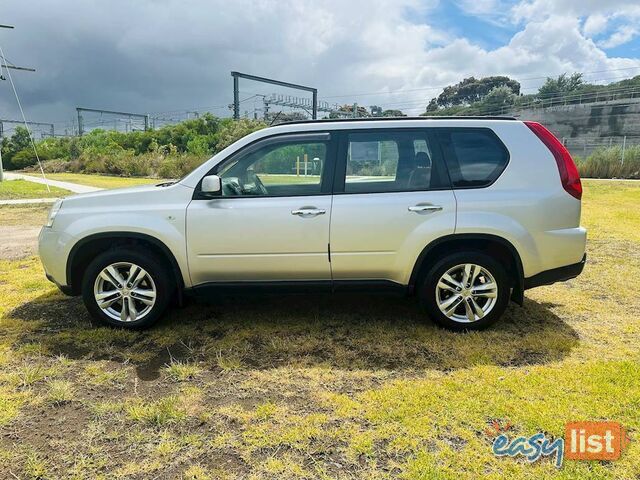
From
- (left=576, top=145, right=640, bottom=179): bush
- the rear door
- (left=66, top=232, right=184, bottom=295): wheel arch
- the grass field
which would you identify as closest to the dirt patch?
the grass field

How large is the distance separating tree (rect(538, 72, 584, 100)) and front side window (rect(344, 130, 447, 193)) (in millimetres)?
66754

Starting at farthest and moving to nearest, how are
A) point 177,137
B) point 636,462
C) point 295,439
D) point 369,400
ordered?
point 177,137 < point 369,400 < point 295,439 < point 636,462

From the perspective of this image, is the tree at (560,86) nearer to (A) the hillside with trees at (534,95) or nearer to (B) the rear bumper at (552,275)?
(A) the hillside with trees at (534,95)

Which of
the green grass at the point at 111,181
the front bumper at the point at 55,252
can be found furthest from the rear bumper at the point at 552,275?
the green grass at the point at 111,181

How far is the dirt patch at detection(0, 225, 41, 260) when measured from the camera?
7.36m

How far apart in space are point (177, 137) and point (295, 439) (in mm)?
50413

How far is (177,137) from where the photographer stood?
49.1 metres

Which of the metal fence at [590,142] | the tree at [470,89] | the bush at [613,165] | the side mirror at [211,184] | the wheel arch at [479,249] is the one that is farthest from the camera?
the tree at [470,89]

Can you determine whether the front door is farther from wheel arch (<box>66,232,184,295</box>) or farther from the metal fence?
the metal fence

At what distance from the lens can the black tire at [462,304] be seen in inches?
156

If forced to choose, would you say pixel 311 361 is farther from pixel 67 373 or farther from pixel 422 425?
pixel 67 373

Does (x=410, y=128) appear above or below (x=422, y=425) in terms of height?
above

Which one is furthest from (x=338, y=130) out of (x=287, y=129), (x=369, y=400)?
(x=369, y=400)

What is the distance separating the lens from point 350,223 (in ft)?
12.7
